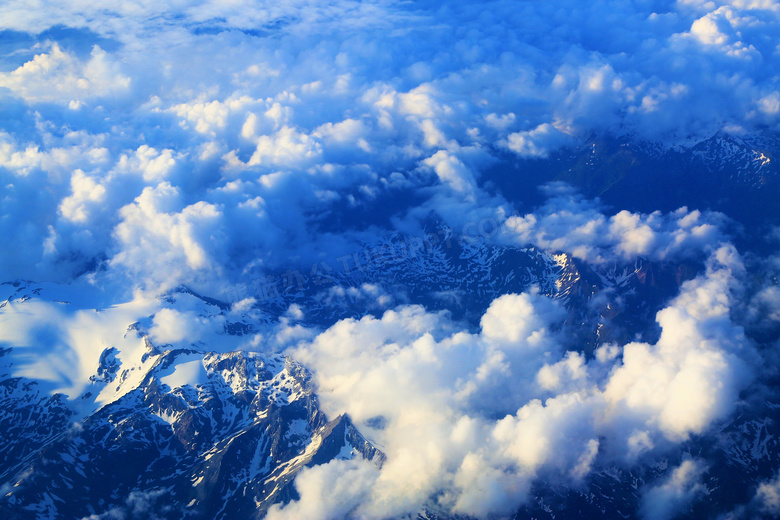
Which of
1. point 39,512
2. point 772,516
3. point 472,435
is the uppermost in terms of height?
point 472,435

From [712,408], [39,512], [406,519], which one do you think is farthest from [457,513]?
[39,512]

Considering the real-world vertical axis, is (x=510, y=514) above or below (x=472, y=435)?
below

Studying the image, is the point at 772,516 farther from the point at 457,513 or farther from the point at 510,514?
the point at 457,513

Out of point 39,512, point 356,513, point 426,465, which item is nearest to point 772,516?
point 426,465

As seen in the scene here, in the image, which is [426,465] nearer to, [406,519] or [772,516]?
[406,519]

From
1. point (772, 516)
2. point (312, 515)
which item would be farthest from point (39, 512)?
point (772, 516)

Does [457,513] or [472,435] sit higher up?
[472,435]

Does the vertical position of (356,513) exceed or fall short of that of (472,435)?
it falls short

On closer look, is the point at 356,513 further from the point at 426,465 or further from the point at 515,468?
the point at 515,468
